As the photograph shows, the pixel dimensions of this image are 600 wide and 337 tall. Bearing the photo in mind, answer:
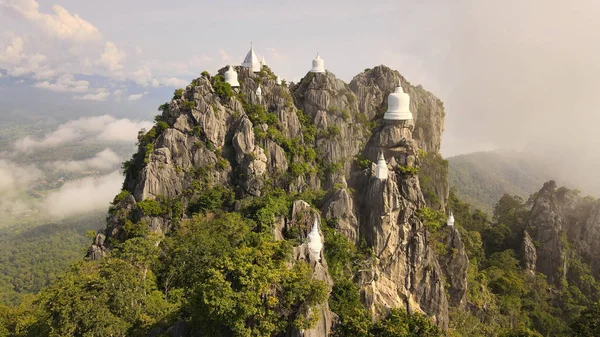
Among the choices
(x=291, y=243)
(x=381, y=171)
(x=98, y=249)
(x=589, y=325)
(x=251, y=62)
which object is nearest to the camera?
(x=589, y=325)

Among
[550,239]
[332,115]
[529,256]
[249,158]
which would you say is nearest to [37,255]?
[249,158]

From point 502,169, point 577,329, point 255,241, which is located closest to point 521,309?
point 577,329

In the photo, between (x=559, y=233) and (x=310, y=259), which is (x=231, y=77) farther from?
(x=559, y=233)

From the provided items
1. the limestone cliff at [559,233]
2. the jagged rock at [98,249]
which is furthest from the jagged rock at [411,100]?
the jagged rock at [98,249]

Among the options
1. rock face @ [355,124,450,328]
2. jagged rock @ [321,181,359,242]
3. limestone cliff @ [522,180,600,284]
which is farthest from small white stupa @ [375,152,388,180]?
limestone cliff @ [522,180,600,284]

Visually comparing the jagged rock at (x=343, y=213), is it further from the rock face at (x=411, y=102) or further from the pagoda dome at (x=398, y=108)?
the rock face at (x=411, y=102)

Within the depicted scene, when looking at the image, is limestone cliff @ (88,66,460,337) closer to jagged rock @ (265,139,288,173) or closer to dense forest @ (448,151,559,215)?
jagged rock @ (265,139,288,173)
